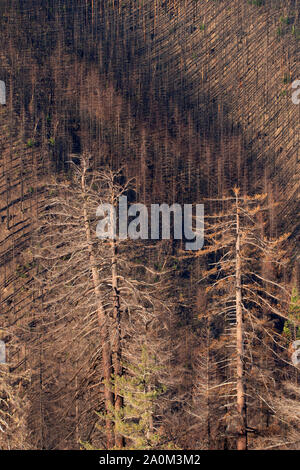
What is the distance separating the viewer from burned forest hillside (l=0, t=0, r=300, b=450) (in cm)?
1442

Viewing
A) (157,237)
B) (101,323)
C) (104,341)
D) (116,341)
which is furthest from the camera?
Result: (157,237)

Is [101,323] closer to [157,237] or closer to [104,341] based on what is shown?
[104,341]

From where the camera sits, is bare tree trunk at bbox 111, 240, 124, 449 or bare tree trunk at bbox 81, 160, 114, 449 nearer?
bare tree trunk at bbox 111, 240, 124, 449

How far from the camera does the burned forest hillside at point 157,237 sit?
568 inches

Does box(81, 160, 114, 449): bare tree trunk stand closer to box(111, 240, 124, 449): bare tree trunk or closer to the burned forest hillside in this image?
the burned forest hillside

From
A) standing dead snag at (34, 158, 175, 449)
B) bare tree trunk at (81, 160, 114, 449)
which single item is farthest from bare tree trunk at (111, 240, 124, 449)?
bare tree trunk at (81, 160, 114, 449)

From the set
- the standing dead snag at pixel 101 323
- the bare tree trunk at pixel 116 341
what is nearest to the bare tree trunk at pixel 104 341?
the standing dead snag at pixel 101 323

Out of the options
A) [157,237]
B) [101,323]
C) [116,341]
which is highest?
[157,237]

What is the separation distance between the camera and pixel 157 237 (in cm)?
2362

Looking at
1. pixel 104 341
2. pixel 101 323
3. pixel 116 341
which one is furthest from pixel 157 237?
pixel 116 341

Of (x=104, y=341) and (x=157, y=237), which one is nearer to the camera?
(x=104, y=341)

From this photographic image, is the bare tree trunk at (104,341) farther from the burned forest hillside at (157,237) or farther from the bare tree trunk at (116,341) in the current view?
the bare tree trunk at (116,341)

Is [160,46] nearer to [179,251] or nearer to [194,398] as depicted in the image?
[179,251]
